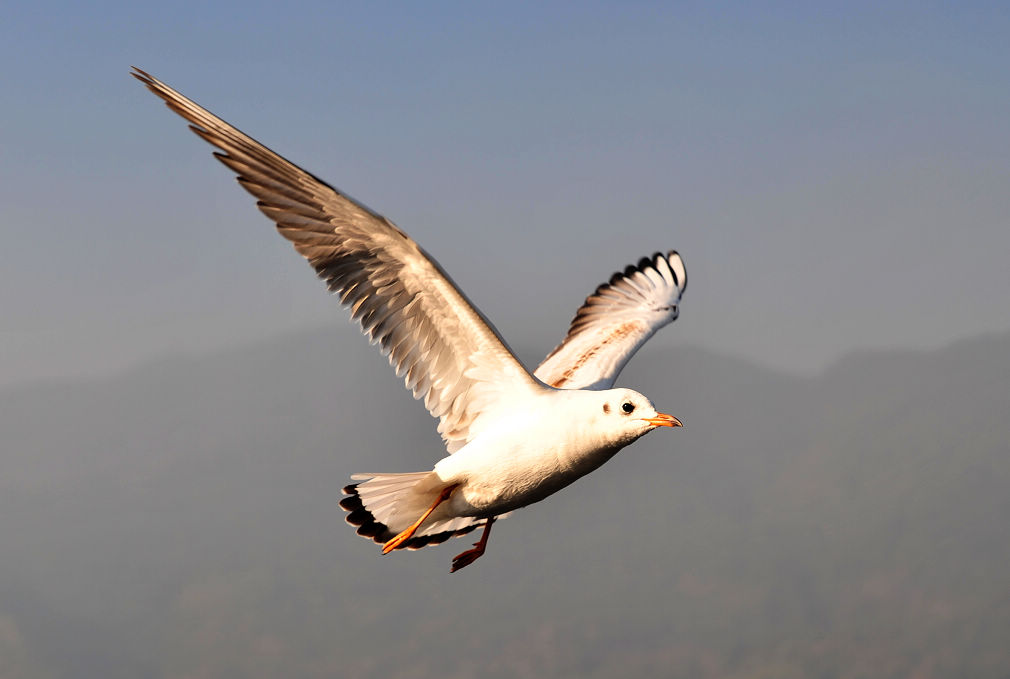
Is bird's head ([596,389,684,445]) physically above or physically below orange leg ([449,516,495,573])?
above

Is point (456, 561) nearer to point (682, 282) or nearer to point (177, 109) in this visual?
point (177, 109)

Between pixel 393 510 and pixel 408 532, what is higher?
pixel 393 510

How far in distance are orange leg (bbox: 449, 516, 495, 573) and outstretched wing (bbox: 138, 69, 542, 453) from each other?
1418 millimetres

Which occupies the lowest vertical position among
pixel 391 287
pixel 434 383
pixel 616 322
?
pixel 616 322

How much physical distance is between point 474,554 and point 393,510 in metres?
1.12

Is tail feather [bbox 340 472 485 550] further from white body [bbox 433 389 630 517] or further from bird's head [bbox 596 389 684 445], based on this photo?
bird's head [bbox 596 389 684 445]

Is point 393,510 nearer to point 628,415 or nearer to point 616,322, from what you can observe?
point 628,415

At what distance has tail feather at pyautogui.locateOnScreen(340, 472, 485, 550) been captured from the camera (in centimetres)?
1223

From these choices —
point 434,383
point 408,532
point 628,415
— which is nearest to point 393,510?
point 408,532

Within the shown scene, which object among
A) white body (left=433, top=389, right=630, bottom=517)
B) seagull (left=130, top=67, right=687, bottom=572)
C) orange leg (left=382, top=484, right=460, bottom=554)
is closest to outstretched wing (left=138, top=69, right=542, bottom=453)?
seagull (left=130, top=67, right=687, bottom=572)

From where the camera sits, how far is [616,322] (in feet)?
53.8

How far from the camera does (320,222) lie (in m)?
11.3

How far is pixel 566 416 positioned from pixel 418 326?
2034 mm

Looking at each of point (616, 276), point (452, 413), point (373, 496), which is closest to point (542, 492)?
point (452, 413)
